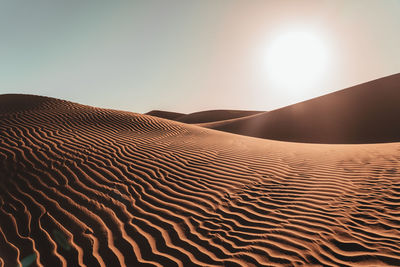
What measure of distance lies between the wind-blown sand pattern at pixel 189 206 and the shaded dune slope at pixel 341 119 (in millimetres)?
11696

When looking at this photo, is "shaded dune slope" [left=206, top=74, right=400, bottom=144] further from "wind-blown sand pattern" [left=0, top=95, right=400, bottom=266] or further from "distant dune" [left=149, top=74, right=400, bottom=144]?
"wind-blown sand pattern" [left=0, top=95, right=400, bottom=266]

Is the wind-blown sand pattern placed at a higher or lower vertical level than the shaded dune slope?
lower

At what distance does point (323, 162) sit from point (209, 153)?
3.42 metres

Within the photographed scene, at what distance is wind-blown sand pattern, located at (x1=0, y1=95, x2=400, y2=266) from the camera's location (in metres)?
3.11

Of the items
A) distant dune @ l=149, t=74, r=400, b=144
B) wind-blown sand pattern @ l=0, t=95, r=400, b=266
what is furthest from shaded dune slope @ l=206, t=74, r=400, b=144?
wind-blown sand pattern @ l=0, t=95, r=400, b=266

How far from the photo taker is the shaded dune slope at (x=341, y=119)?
57.1ft

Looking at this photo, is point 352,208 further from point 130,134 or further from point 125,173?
point 130,134

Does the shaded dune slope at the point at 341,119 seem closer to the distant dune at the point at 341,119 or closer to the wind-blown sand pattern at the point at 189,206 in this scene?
the distant dune at the point at 341,119

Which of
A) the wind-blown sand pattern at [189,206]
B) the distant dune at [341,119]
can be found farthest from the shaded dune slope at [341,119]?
the wind-blown sand pattern at [189,206]

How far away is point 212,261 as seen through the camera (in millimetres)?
2986

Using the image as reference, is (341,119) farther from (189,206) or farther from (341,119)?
(189,206)

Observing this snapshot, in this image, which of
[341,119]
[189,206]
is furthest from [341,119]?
[189,206]

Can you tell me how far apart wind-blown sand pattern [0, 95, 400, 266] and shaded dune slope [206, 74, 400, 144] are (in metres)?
11.7

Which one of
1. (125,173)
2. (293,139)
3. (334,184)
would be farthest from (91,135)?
(293,139)
